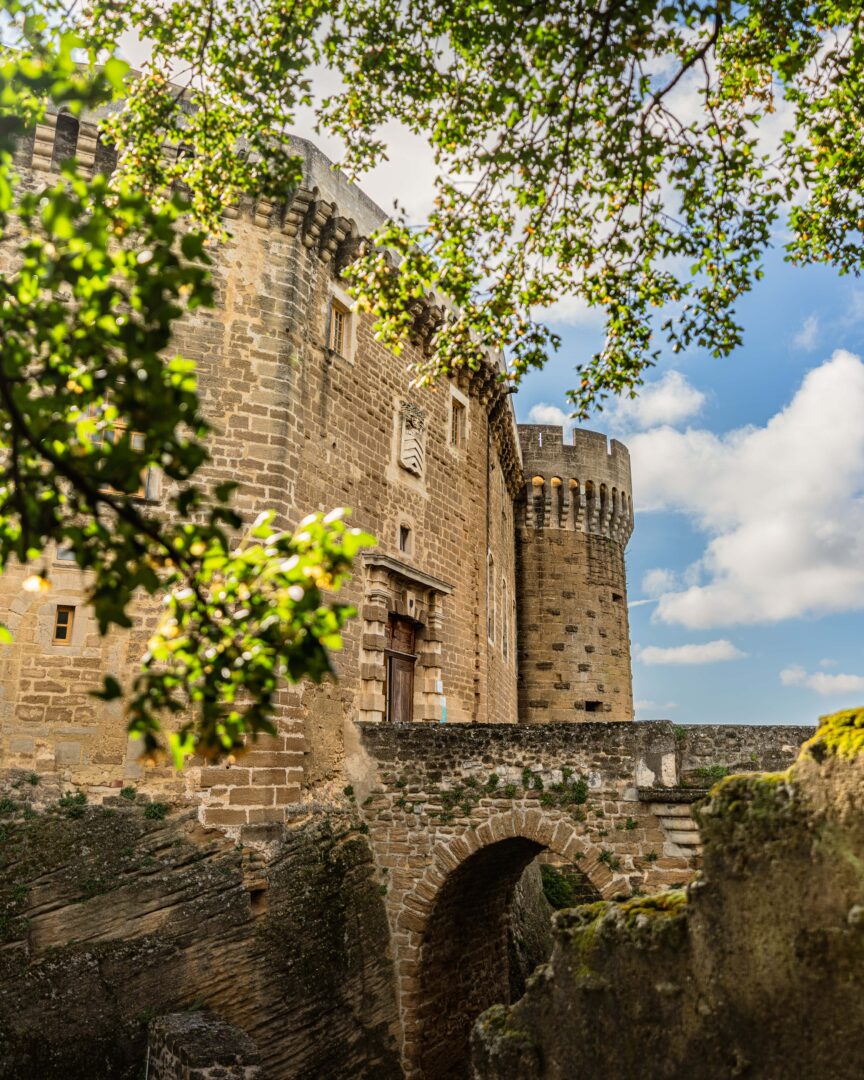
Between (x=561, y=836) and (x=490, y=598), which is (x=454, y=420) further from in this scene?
(x=561, y=836)

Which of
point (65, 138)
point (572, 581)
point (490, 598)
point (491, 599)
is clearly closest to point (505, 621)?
point (491, 599)

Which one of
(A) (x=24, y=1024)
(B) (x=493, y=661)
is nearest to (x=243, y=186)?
(A) (x=24, y=1024)

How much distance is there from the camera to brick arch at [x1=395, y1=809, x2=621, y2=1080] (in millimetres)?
9586

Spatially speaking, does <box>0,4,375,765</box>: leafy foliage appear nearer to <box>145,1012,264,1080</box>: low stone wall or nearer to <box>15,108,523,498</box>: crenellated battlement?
<box>15,108,523,498</box>: crenellated battlement

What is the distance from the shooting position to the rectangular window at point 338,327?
11812 millimetres

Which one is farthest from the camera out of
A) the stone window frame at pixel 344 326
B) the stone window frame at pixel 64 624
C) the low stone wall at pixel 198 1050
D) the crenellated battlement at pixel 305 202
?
the stone window frame at pixel 344 326

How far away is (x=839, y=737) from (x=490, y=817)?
270 inches

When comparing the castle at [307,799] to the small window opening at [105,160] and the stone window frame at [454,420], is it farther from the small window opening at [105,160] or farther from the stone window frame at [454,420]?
the stone window frame at [454,420]

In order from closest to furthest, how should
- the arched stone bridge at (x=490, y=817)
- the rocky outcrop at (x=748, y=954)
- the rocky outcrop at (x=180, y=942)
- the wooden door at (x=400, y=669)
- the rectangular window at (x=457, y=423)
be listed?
1. the rocky outcrop at (x=748, y=954)
2. the rocky outcrop at (x=180, y=942)
3. the arched stone bridge at (x=490, y=817)
4. the wooden door at (x=400, y=669)
5. the rectangular window at (x=457, y=423)

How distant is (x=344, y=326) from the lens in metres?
12.2

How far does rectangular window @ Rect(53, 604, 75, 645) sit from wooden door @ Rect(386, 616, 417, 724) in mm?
4596

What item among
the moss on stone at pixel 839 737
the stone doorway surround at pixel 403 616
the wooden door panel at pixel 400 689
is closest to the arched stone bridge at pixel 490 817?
the stone doorway surround at pixel 403 616

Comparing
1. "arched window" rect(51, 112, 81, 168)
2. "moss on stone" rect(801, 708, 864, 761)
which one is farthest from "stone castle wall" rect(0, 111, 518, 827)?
"moss on stone" rect(801, 708, 864, 761)

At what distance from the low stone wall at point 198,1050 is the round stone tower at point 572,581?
13.7 m
